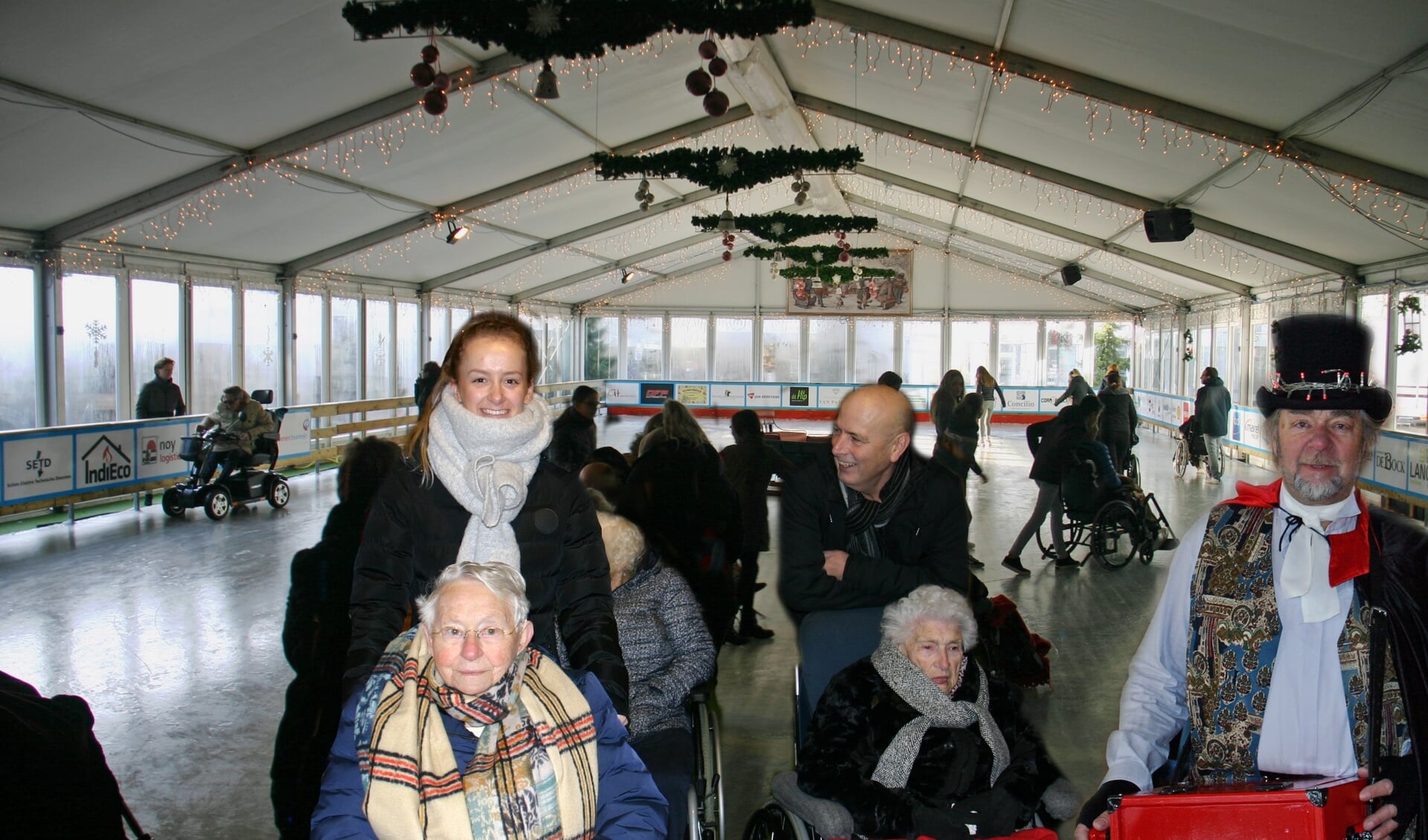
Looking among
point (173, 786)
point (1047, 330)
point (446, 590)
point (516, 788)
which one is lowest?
point (173, 786)

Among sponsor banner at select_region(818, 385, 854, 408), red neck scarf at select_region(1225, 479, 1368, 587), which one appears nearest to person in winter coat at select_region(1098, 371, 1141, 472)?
red neck scarf at select_region(1225, 479, 1368, 587)

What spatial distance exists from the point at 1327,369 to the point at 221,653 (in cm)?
534

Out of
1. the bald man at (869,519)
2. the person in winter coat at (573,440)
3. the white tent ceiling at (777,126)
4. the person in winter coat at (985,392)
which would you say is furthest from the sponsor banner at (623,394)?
the bald man at (869,519)

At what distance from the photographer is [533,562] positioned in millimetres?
2004

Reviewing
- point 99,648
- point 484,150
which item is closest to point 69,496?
point 99,648

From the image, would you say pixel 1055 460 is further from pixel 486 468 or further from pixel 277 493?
pixel 277 493

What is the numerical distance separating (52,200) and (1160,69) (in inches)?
394

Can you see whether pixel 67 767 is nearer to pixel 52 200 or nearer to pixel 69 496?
pixel 69 496

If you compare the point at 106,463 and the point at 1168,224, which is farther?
the point at 1168,224

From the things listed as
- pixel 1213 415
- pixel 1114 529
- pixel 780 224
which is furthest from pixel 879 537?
pixel 1213 415

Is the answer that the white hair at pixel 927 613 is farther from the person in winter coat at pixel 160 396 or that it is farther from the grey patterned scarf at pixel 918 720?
the person in winter coat at pixel 160 396

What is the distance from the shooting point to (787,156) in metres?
7.24

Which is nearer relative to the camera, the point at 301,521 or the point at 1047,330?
the point at 301,521

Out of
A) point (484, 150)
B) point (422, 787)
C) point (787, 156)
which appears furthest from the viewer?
point (484, 150)
